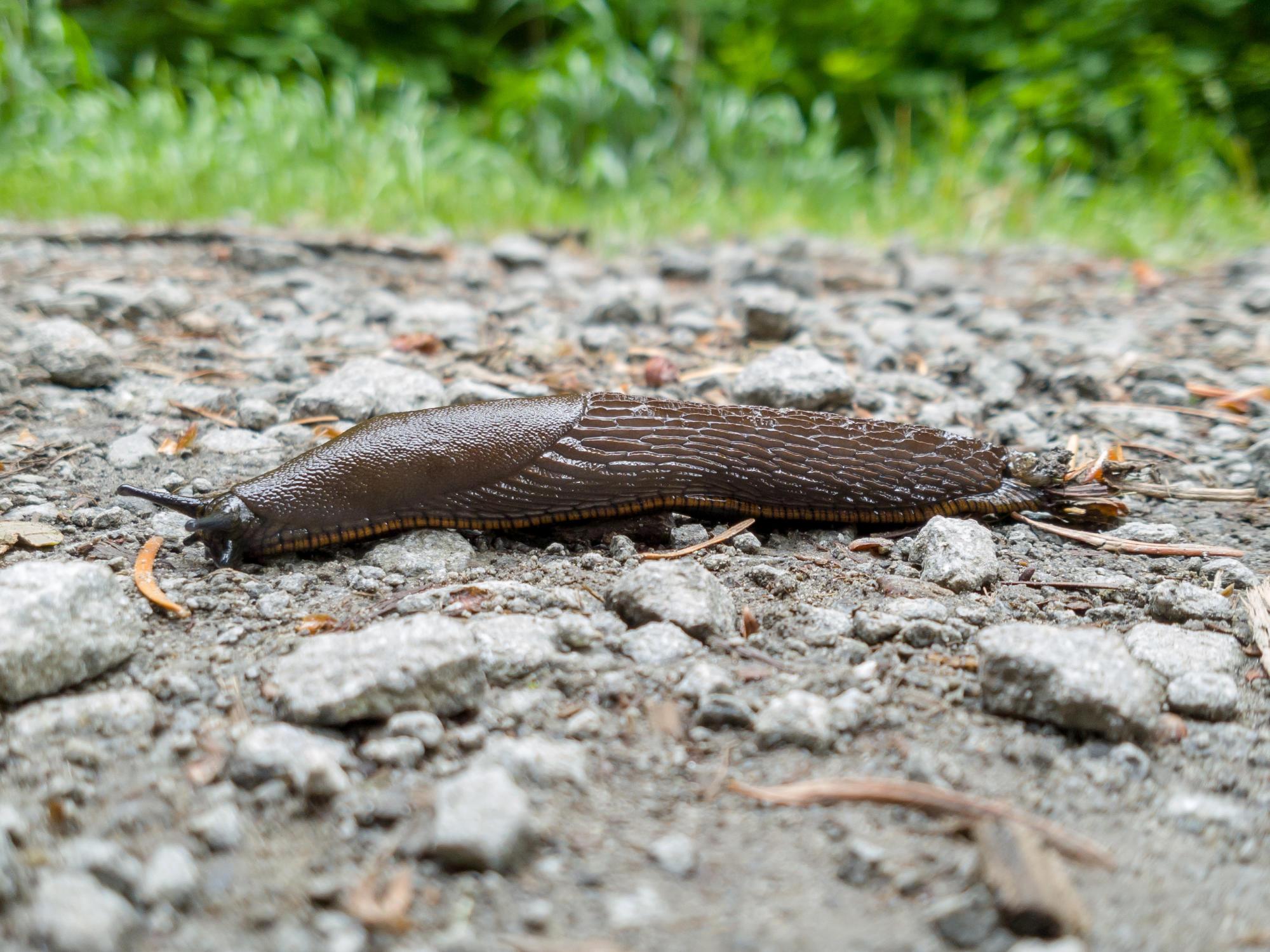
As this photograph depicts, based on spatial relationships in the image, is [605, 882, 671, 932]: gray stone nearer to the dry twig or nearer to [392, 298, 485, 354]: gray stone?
the dry twig

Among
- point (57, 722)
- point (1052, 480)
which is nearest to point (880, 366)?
point (1052, 480)

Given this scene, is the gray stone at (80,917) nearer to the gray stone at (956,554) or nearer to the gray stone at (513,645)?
the gray stone at (513,645)

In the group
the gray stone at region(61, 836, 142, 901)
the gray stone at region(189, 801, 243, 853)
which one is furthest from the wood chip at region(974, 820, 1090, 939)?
the gray stone at region(61, 836, 142, 901)

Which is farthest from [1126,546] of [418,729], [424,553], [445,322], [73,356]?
[73,356]

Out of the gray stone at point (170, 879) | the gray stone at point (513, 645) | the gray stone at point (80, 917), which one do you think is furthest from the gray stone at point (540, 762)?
the gray stone at point (80, 917)

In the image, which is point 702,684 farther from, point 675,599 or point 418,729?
point 418,729
